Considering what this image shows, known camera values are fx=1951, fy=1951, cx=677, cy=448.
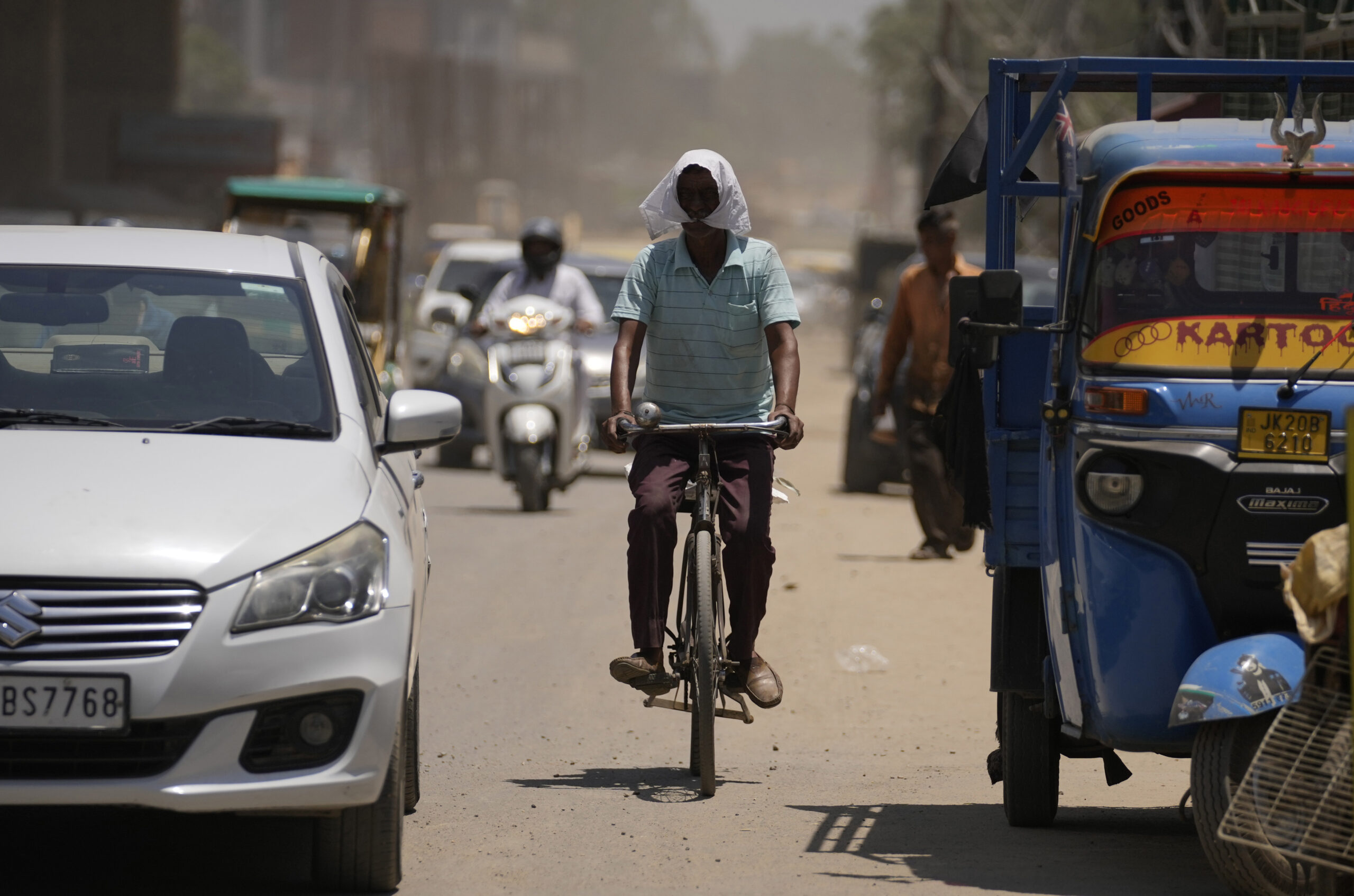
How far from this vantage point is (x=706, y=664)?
5824mm

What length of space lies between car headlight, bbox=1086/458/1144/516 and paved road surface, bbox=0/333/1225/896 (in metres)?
0.94

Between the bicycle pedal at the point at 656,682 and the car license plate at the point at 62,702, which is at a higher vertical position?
the car license plate at the point at 62,702

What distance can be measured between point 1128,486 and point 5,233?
3218 millimetres

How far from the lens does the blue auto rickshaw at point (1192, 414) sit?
441 centimetres

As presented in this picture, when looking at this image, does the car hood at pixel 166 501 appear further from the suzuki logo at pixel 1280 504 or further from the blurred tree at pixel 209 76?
the blurred tree at pixel 209 76

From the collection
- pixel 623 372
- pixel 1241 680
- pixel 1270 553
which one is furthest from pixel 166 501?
pixel 1270 553

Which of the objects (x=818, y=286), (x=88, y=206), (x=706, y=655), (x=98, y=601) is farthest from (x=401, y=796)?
(x=818, y=286)

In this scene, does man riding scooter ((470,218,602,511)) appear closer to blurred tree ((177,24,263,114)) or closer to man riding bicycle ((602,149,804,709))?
man riding bicycle ((602,149,804,709))

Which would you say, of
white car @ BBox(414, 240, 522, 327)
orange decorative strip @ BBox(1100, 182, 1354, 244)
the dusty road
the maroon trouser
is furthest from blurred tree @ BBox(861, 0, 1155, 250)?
orange decorative strip @ BBox(1100, 182, 1354, 244)

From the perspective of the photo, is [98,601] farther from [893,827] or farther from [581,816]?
[893,827]

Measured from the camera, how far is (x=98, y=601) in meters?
4.10

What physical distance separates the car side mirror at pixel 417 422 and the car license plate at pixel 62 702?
121 cm

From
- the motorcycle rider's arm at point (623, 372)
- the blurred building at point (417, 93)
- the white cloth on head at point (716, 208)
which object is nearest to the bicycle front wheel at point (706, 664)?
the motorcycle rider's arm at point (623, 372)

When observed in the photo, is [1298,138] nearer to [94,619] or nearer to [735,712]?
[735,712]
